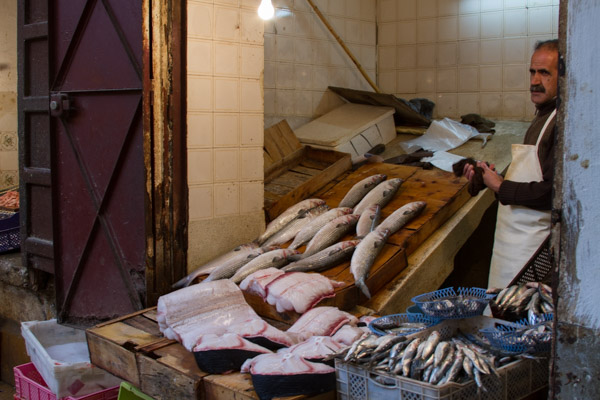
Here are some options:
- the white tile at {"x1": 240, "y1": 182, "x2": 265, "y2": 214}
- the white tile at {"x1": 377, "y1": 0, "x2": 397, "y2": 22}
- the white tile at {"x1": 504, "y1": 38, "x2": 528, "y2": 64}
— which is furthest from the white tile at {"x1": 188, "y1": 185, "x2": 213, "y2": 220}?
the white tile at {"x1": 377, "y1": 0, "x2": 397, "y2": 22}

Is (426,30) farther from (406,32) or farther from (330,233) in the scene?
(330,233)

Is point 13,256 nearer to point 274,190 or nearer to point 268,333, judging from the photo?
point 274,190

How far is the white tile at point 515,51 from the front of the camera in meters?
8.89

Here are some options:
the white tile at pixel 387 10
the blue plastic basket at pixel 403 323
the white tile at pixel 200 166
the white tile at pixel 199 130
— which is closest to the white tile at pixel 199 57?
the white tile at pixel 199 130

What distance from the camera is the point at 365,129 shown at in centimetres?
840

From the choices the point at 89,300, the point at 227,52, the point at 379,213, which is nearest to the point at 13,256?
the point at 89,300

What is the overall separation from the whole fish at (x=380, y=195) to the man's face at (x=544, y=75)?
6.02 ft

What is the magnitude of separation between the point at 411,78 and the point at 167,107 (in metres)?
5.65

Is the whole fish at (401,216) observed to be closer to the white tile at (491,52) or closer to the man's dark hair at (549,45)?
the man's dark hair at (549,45)

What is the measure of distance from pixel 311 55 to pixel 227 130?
13.0 ft

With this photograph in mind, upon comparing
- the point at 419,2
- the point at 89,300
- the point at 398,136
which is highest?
the point at 419,2

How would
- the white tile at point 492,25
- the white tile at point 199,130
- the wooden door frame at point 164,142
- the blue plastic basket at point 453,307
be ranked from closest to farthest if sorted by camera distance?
1. the blue plastic basket at point 453,307
2. the wooden door frame at point 164,142
3. the white tile at point 199,130
4. the white tile at point 492,25

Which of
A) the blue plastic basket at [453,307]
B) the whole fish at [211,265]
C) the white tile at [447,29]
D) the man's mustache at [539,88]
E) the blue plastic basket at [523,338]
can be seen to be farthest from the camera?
the white tile at [447,29]

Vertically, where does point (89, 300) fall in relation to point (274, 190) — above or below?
below
